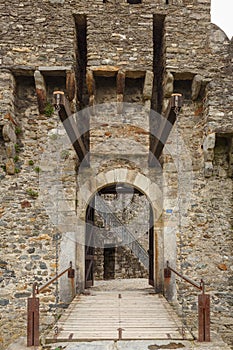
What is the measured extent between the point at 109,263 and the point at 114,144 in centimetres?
722

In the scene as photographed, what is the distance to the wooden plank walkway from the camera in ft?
15.0

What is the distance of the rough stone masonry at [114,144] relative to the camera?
654 cm

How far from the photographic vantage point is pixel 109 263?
1344cm

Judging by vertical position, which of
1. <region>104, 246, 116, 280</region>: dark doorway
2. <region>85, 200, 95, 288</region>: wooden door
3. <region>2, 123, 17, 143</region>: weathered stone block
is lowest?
<region>104, 246, 116, 280</region>: dark doorway

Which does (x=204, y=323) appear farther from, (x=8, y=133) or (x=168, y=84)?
(x=8, y=133)

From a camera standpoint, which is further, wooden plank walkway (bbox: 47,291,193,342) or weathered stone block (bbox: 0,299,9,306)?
weathered stone block (bbox: 0,299,9,306)

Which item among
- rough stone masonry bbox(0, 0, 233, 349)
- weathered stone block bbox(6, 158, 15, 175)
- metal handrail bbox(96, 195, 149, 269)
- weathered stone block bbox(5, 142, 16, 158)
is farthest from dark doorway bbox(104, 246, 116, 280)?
weathered stone block bbox(5, 142, 16, 158)

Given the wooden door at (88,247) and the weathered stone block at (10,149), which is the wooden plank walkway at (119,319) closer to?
the wooden door at (88,247)

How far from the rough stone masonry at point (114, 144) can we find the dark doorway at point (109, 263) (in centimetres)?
651

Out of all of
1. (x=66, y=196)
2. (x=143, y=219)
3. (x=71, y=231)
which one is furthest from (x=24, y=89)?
(x=143, y=219)

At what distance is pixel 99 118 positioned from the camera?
720 centimetres

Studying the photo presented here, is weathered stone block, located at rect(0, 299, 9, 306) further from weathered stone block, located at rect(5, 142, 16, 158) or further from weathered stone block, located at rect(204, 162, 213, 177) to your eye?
weathered stone block, located at rect(204, 162, 213, 177)

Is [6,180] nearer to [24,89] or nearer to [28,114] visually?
[28,114]

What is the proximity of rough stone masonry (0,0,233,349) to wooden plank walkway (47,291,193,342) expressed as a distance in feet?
1.66
